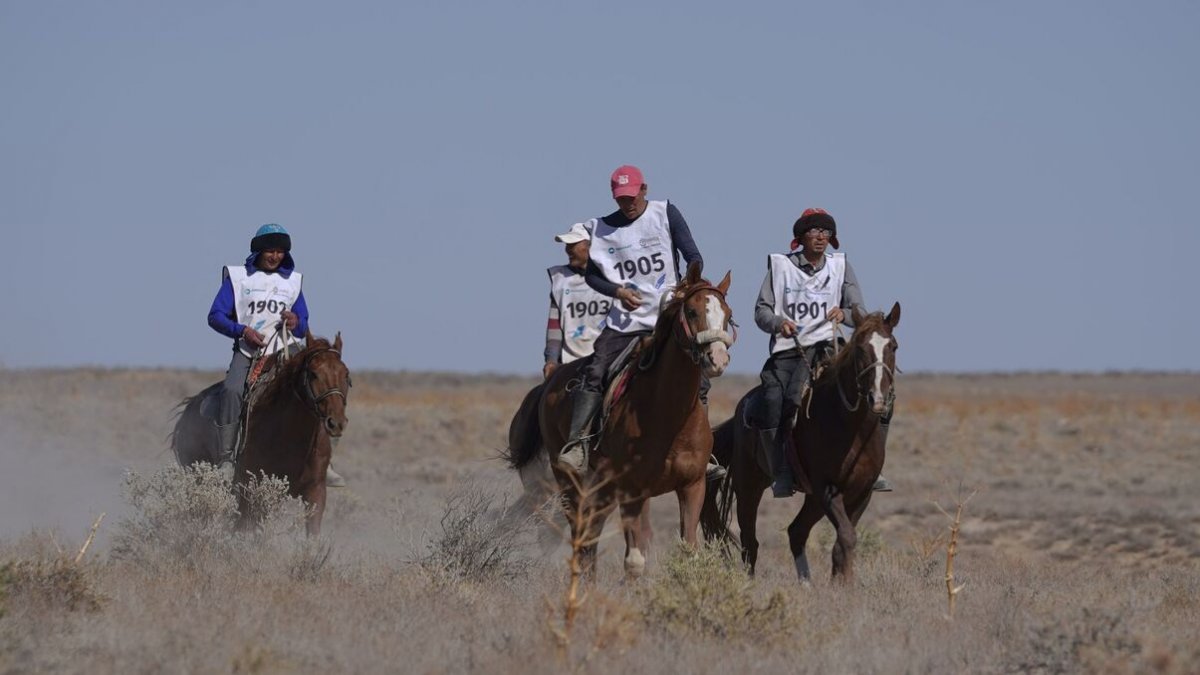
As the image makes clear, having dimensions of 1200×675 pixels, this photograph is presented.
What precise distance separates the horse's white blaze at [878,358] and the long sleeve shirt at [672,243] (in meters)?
1.36

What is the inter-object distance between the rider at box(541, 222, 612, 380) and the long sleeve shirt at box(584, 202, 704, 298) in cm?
282

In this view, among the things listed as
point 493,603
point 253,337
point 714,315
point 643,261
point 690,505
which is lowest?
point 493,603

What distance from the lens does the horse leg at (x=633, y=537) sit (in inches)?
430

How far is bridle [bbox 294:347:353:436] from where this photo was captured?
12.9 meters

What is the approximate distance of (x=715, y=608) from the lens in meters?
8.71

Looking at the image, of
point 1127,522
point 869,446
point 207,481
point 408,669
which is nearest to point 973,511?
point 1127,522

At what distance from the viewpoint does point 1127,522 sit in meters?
22.7

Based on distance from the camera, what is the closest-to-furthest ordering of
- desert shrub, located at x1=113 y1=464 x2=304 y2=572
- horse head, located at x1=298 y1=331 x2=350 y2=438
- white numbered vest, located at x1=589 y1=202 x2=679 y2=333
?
desert shrub, located at x1=113 y1=464 x2=304 y2=572
white numbered vest, located at x1=589 y1=202 x2=679 y2=333
horse head, located at x1=298 y1=331 x2=350 y2=438

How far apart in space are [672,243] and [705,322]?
172 centimetres

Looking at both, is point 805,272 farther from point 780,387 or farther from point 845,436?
point 845,436

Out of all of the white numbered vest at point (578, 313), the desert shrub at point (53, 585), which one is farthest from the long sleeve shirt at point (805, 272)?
the desert shrub at point (53, 585)

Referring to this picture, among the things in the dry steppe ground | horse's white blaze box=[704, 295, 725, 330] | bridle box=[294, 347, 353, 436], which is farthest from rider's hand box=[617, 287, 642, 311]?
bridle box=[294, 347, 353, 436]

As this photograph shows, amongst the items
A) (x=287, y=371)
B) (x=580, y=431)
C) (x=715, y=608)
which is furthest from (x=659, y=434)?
(x=287, y=371)

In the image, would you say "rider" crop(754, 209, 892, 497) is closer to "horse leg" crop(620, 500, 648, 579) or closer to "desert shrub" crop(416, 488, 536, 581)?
"horse leg" crop(620, 500, 648, 579)
